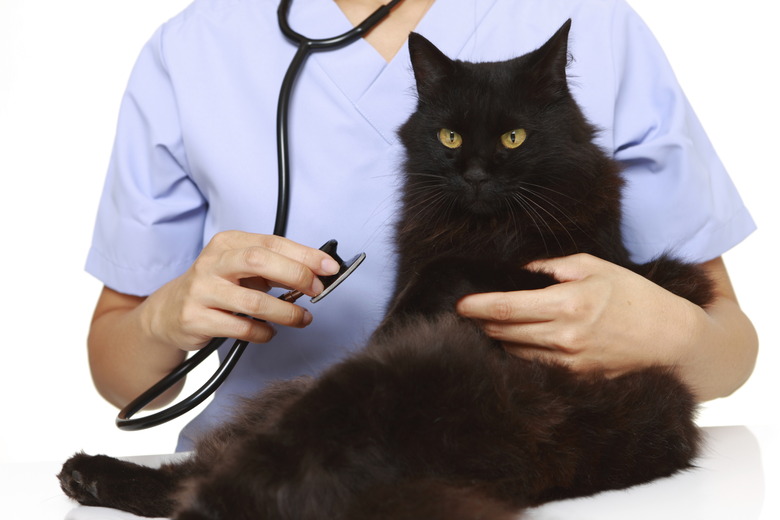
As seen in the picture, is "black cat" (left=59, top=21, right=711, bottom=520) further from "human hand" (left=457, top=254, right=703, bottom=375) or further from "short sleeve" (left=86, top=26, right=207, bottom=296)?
"short sleeve" (left=86, top=26, right=207, bottom=296)

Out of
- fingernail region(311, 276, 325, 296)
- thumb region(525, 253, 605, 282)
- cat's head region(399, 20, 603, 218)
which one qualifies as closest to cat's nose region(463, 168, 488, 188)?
cat's head region(399, 20, 603, 218)

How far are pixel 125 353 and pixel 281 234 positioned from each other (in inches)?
17.1

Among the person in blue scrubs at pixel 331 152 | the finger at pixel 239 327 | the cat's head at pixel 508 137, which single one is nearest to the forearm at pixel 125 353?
the person in blue scrubs at pixel 331 152

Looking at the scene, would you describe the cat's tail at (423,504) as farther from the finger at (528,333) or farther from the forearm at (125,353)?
the forearm at (125,353)

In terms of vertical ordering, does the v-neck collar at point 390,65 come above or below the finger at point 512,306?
above

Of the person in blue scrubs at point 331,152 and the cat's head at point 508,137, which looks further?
the person in blue scrubs at point 331,152

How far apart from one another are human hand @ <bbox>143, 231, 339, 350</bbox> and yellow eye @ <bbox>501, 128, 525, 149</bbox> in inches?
11.2

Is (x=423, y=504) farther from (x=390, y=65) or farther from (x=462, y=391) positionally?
(x=390, y=65)

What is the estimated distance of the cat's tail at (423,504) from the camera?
2.01 ft

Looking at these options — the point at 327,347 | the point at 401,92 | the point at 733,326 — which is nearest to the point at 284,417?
the point at 327,347

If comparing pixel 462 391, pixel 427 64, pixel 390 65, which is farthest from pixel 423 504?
pixel 390 65

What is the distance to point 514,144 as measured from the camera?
981 mm

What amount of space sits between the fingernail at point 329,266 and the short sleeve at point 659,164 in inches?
23.2

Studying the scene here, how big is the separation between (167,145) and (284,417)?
88 cm
